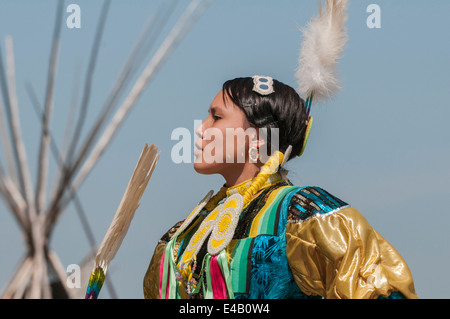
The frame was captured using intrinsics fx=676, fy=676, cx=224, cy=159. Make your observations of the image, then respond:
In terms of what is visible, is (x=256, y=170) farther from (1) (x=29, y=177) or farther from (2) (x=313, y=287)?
(1) (x=29, y=177)

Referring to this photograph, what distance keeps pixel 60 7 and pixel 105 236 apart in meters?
1.06

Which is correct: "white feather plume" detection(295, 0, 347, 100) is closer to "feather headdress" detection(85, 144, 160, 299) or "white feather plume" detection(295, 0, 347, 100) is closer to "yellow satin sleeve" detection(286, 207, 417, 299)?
"yellow satin sleeve" detection(286, 207, 417, 299)

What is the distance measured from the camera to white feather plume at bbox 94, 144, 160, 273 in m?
3.07

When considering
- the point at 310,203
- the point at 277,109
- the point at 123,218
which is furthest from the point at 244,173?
the point at 123,218

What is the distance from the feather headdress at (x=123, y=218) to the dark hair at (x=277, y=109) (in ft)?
1.57

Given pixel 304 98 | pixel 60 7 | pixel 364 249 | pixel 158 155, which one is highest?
pixel 60 7

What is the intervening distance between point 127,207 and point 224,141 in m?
0.55

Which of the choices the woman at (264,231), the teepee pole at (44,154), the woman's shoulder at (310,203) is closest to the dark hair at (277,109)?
the woman at (264,231)

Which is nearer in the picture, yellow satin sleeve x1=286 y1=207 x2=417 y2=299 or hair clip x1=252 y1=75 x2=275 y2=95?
yellow satin sleeve x1=286 y1=207 x2=417 y2=299

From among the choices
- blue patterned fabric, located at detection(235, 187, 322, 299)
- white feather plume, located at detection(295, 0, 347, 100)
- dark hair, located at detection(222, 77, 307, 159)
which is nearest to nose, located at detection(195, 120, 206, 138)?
dark hair, located at detection(222, 77, 307, 159)

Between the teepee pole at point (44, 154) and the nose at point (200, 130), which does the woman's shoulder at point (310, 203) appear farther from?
the teepee pole at point (44, 154)

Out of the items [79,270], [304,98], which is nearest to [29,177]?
[79,270]

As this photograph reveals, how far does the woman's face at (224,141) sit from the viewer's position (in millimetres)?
3107
